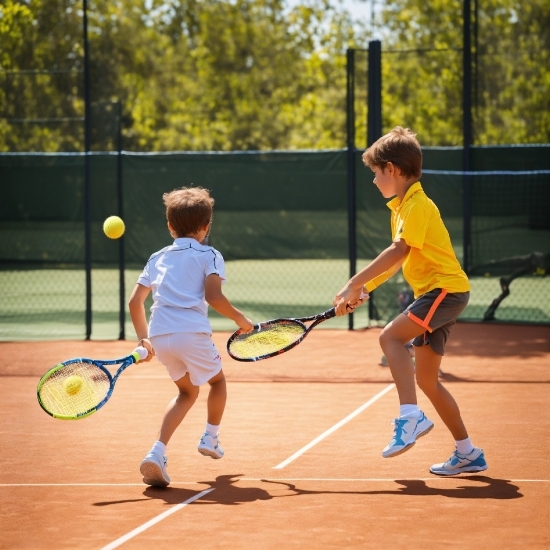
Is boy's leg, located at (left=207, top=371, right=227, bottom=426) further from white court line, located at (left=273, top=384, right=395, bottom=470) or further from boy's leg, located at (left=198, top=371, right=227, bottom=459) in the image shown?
white court line, located at (left=273, top=384, right=395, bottom=470)

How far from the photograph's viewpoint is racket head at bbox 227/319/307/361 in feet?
18.0

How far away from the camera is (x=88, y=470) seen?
550cm

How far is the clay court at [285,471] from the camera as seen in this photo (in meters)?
4.28

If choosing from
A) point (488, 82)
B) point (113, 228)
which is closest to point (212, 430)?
point (113, 228)

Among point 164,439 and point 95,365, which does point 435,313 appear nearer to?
point 164,439

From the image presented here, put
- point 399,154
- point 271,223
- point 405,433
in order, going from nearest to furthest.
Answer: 1. point 405,433
2. point 399,154
3. point 271,223

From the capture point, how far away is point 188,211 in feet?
17.1

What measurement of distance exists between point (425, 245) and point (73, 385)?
1800 mm

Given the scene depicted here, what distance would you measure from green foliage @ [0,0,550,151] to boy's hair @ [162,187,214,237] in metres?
6.44

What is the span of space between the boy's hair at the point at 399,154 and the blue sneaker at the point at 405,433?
1185mm

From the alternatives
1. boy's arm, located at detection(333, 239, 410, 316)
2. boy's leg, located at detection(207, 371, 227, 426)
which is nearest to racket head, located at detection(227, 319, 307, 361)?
boy's leg, located at detection(207, 371, 227, 426)

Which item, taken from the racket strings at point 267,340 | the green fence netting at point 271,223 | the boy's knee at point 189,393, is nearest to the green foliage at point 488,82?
the green fence netting at point 271,223

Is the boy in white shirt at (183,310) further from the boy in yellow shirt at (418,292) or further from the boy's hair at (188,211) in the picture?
the boy in yellow shirt at (418,292)

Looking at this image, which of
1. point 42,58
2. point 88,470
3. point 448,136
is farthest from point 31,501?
point 448,136
